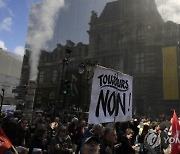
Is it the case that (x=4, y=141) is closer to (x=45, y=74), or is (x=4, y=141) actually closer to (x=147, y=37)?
(x=147, y=37)

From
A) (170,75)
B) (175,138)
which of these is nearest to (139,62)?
(170,75)

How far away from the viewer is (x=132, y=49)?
106ft

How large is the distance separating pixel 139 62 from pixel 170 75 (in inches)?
179

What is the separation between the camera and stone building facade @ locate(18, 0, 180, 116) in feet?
96.4

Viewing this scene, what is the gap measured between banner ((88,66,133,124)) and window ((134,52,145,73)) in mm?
26035

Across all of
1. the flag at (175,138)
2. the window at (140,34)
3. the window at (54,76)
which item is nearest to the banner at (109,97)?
the flag at (175,138)

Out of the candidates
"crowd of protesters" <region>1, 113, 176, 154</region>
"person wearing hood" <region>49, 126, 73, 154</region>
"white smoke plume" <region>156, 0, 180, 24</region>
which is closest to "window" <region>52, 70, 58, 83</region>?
"white smoke plume" <region>156, 0, 180, 24</region>

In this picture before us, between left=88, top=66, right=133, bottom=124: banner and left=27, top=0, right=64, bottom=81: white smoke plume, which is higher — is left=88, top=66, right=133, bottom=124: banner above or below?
below

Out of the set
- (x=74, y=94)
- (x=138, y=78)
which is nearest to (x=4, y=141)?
(x=138, y=78)

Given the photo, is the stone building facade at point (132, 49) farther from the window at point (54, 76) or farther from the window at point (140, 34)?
the window at point (54, 76)

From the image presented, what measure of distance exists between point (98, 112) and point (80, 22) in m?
37.1

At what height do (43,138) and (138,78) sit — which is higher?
(138,78)

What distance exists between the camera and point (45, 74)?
45.2 m

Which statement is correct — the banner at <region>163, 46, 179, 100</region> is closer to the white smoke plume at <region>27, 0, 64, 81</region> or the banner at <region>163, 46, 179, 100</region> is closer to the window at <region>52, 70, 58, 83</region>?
the window at <region>52, 70, 58, 83</region>
